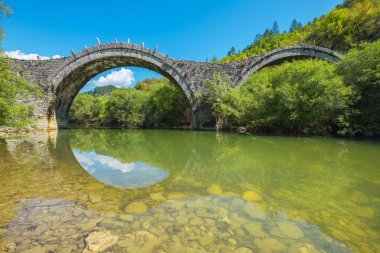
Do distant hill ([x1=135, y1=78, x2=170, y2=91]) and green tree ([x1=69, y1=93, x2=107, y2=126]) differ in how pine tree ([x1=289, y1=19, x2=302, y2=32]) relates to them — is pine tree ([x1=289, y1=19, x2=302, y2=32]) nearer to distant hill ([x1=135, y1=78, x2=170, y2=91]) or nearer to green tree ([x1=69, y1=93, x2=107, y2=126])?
distant hill ([x1=135, y1=78, x2=170, y2=91])

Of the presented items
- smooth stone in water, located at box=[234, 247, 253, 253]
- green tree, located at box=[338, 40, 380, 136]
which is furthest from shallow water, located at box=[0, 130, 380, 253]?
green tree, located at box=[338, 40, 380, 136]

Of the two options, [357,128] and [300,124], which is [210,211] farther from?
[357,128]

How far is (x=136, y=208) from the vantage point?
3504 millimetres

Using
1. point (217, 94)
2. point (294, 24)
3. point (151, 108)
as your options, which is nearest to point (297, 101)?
point (217, 94)

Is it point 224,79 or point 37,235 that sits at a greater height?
point 224,79

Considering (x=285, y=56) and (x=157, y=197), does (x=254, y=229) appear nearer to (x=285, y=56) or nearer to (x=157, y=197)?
(x=157, y=197)

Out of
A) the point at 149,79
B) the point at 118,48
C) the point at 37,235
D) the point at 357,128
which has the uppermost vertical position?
the point at 149,79

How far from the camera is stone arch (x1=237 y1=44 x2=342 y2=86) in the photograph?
19969mm

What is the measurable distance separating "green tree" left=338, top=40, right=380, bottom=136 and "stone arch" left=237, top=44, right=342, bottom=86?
7.38m

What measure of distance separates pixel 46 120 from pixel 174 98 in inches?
451

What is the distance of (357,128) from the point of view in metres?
13.2

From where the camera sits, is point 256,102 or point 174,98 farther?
point 174,98

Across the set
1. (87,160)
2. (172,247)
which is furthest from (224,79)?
(172,247)

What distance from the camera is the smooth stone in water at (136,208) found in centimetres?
340
